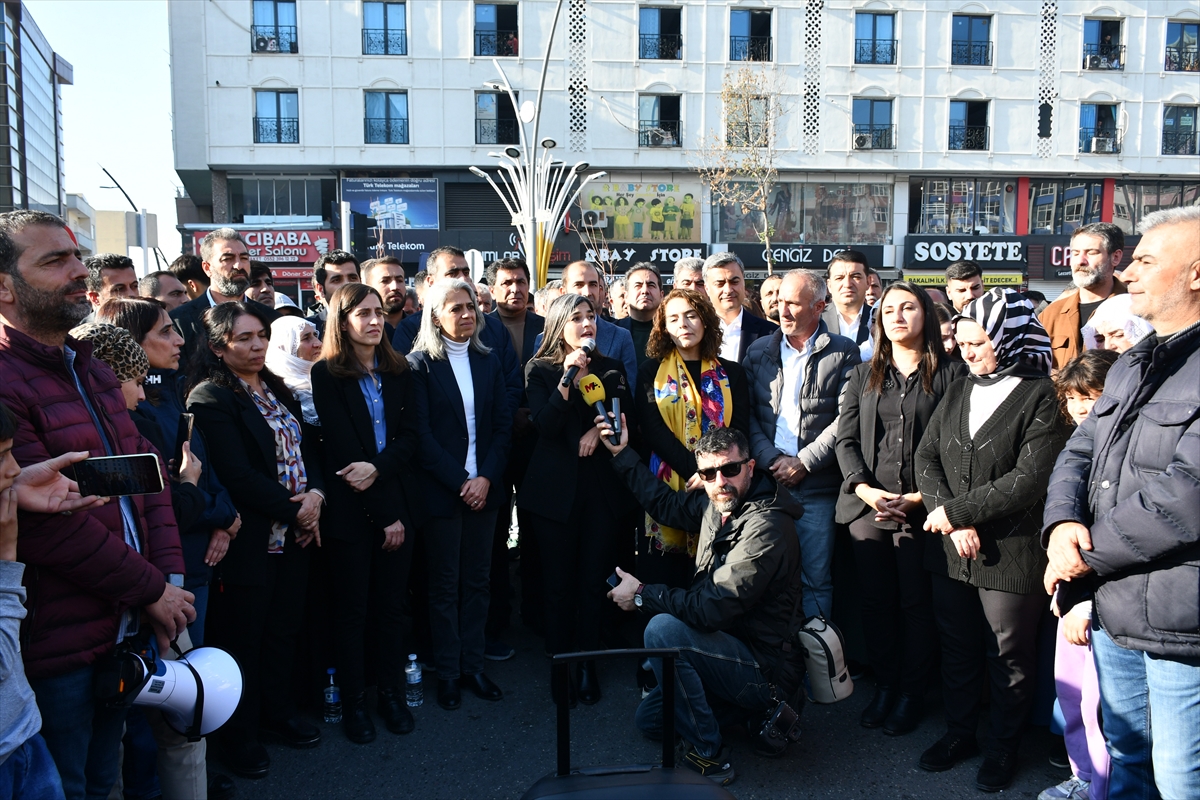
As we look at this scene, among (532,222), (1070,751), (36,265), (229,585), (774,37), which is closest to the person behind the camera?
(36,265)

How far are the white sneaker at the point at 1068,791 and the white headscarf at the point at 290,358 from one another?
407 cm

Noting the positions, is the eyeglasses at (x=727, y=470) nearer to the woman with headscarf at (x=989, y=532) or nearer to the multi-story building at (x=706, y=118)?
the woman with headscarf at (x=989, y=532)

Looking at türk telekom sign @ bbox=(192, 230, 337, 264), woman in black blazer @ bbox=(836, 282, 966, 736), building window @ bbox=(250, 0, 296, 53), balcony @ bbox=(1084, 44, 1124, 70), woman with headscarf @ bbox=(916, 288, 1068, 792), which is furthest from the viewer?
balcony @ bbox=(1084, 44, 1124, 70)

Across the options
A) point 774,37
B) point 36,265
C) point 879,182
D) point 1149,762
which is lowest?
point 1149,762

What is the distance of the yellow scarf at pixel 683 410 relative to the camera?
470cm

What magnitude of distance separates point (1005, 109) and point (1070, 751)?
31945mm

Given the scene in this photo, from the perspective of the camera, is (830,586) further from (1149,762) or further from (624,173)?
(624,173)

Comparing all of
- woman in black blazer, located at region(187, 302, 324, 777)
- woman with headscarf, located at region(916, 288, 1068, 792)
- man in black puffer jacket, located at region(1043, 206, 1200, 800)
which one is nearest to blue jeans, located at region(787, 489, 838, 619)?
woman with headscarf, located at region(916, 288, 1068, 792)

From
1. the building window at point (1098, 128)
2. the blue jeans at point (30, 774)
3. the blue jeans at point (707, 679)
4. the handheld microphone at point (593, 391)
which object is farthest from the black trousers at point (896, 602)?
the building window at point (1098, 128)

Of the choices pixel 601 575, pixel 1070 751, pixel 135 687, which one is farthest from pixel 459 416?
pixel 1070 751

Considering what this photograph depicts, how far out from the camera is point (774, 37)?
29297mm

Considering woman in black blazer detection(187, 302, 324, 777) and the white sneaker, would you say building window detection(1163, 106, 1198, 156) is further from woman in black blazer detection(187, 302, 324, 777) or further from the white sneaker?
woman in black blazer detection(187, 302, 324, 777)

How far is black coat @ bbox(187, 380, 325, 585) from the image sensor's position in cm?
379

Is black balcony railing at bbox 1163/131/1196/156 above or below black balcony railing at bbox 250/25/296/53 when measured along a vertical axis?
below
